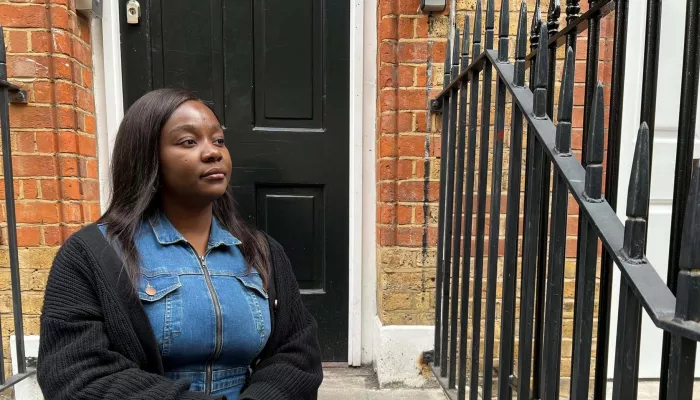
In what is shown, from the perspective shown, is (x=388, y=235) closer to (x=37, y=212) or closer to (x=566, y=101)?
(x=566, y=101)

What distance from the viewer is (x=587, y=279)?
98cm

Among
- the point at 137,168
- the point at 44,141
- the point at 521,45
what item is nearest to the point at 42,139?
the point at 44,141

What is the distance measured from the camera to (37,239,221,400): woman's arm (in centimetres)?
115

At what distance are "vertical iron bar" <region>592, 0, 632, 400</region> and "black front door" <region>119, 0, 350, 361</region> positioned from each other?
1539 mm

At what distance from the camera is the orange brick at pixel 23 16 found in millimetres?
2082

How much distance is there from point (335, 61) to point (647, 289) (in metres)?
2.03

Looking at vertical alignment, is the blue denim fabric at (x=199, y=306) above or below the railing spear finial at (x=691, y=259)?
below

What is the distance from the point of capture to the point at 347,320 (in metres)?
2.64

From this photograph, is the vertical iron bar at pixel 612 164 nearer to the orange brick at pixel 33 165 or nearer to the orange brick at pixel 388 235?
the orange brick at pixel 388 235

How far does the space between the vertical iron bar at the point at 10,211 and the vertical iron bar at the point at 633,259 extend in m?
2.15

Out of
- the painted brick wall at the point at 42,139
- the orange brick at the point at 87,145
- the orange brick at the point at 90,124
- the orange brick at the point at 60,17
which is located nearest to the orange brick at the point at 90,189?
the painted brick wall at the point at 42,139

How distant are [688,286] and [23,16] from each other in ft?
8.70

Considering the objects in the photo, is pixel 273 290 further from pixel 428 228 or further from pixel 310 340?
pixel 428 228

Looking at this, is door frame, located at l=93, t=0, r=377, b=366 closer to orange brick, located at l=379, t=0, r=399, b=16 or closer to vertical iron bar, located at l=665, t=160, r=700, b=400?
orange brick, located at l=379, t=0, r=399, b=16
